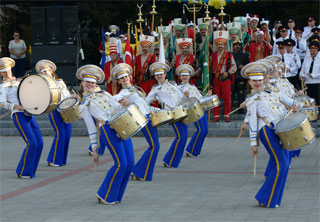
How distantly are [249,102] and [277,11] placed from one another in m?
17.7

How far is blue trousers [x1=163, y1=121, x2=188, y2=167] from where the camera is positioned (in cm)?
1211

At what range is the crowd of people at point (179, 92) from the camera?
8.65 metres

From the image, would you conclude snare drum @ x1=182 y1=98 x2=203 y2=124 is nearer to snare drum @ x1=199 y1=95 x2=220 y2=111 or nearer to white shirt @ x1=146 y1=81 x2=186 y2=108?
white shirt @ x1=146 y1=81 x2=186 y2=108

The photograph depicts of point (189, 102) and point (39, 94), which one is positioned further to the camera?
point (189, 102)

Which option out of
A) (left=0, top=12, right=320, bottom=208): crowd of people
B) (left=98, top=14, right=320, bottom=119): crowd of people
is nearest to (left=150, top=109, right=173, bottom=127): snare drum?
(left=0, top=12, right=320, bottom=208): crowd of people

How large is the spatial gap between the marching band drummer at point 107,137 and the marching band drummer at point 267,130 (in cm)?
162

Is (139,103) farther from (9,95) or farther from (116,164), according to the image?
(9,95)

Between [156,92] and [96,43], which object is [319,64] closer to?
[156,92]

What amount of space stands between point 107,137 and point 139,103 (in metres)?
1.52

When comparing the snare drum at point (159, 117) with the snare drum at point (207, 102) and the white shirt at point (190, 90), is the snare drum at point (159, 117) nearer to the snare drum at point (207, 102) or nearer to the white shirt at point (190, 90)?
the white shirt at point (190, 90)

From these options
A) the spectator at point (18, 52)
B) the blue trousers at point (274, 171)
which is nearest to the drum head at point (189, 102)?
the blue trousers at point (274, 171)

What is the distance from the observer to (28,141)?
37.1ft

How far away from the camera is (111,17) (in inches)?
1064

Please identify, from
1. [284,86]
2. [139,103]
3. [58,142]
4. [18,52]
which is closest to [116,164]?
[139,103]
